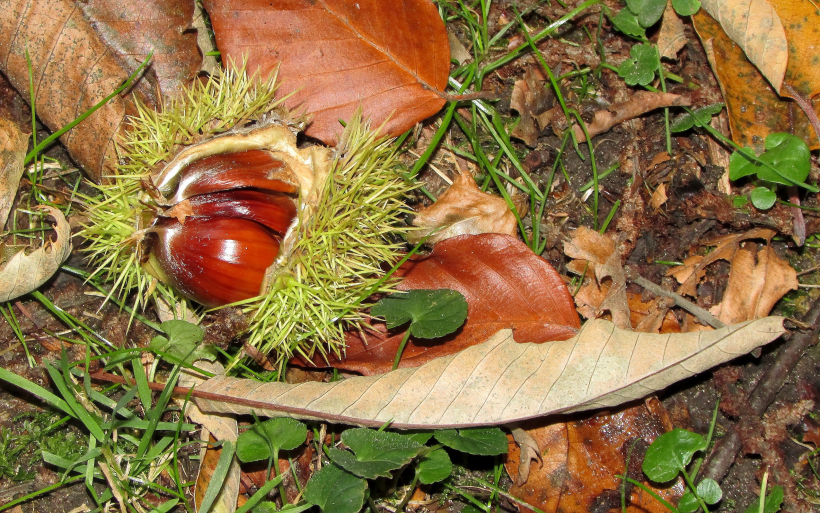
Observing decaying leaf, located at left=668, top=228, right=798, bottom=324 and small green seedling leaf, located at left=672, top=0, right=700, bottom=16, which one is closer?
decaying leaf, located at left=668, top=228, right=798, bottom=324

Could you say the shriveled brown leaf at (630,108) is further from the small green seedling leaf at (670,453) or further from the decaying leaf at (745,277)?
the small green seedling leaf at (670,453)

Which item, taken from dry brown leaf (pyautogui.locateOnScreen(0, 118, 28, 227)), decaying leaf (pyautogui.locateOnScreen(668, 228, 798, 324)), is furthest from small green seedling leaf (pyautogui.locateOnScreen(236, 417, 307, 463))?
decaying leaf (pyautogui.locateOnScreen(668, 228, 798, 324))

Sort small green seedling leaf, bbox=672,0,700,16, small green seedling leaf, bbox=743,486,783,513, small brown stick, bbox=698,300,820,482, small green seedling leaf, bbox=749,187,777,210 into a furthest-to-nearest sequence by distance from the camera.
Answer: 1. small green seedling leaf, bbox=672,0,700,16
2. small green seedling leaf, bbox=749,187,777,210
3. small brown stick, bbox=698,300,820,482
4. small green seedling leaf, bbox=743,486,783,513

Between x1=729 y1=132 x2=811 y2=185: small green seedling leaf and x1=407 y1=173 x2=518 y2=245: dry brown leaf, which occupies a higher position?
x1=729 y1=132 x2=811 y2=185: small green seedling leaf

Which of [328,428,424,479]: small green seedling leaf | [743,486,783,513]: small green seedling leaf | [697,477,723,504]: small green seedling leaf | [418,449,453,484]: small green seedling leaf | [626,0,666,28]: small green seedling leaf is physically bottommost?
[743,486,783,513]: small green seedling leaf

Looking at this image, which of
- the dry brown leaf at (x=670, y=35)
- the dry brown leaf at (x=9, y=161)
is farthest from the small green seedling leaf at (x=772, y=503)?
the dry brown leaf at (x=9, y=161)

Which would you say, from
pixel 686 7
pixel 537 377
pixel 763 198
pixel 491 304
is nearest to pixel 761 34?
pixel 686 7

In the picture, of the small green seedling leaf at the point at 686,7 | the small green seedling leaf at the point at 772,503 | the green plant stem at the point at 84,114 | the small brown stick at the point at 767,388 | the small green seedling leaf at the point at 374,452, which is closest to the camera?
the small green seedling leaf at the point at 374,452

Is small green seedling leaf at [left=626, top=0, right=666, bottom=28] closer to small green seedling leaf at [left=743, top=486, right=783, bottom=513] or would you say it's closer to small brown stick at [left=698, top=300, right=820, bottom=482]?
small brown stick at [left=698, top=300, right=820, bottom=482]
